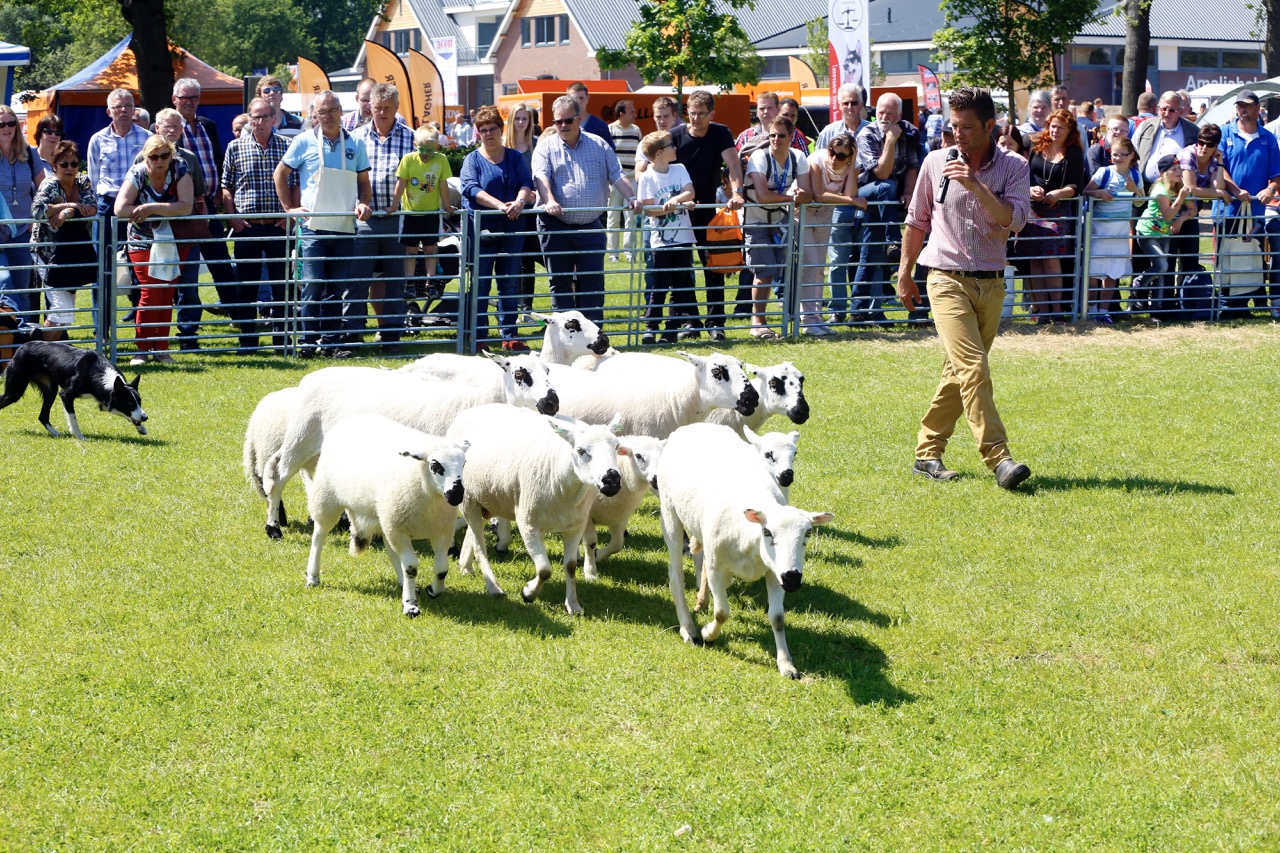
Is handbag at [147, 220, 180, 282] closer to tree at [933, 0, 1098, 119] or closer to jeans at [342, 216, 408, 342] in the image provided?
jeans at [342, 216, 408, 342]

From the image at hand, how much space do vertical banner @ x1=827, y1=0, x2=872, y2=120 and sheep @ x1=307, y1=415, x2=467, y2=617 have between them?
521 inches

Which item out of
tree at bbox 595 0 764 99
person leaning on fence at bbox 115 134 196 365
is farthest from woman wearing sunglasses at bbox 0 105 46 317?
tree at bbox 595 0 764 99

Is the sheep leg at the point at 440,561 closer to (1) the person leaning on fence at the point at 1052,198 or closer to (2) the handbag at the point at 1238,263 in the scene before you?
(1) the person leaning on fence at the point at 1052,198

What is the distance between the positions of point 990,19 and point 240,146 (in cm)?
1454

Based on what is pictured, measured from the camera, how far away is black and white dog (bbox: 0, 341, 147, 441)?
998cm

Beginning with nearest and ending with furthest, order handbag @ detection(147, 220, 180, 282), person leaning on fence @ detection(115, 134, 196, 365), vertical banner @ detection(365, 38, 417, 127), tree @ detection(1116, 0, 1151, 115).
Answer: person leaning on fence @ detection(115, 134, 196, 365) → handbag @ detection(147, 220, 180, 282) → vertical banner @ detection(365, 38, 417, 127) → tree @ detection(1116, 0, 1151, 115)

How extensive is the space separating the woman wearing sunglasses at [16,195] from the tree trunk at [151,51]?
6837 mm

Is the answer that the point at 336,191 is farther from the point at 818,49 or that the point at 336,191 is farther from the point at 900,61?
the point at 900,61

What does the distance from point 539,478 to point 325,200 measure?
6.84 meters

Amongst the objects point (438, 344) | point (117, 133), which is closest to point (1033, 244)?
point (438, 344)

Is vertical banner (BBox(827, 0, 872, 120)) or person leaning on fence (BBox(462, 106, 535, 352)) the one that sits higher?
vertical banner (BBox(827, 0, 872, 120))

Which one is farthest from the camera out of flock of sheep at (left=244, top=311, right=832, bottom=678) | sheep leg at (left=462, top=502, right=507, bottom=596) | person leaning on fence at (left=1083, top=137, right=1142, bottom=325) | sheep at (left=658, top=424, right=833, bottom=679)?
person leaning on fence at (left=1083, top=137, right=1142, bottom=325)

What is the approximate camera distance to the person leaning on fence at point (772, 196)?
13.9 meters

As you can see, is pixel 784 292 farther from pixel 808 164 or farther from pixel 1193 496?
pixel 1193 496
